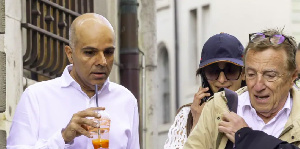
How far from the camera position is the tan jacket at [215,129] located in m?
7.46

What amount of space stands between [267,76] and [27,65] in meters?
5.21

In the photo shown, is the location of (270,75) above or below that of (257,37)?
below

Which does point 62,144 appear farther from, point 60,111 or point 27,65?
point 27,65

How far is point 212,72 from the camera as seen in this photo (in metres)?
9.13

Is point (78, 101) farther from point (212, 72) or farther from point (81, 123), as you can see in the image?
point (212, 72)

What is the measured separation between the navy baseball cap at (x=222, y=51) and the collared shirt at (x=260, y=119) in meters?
1.55

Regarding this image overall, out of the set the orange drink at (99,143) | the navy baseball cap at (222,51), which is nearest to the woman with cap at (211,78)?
the navy baseball cap at (222,51)

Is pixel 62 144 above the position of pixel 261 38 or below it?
below

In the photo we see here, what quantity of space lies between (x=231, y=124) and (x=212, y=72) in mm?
1701

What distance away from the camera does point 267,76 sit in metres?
7.55

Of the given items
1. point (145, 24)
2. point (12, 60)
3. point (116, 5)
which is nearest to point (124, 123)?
point (12, 60)

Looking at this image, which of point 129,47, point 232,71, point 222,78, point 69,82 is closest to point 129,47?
point 129,47

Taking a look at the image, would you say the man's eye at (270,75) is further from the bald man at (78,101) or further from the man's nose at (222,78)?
the man's nose at (222,78)

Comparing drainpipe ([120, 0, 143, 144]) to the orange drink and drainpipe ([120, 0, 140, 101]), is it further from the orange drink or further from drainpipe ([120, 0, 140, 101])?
the orange drink
